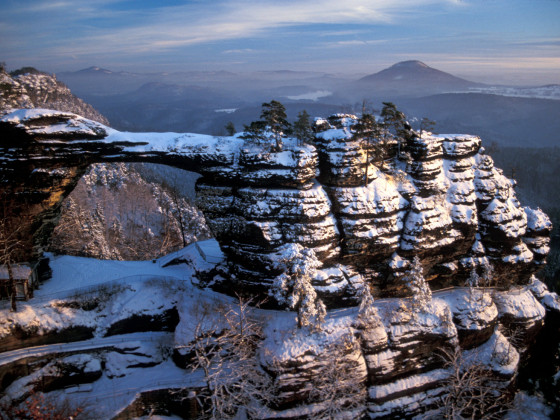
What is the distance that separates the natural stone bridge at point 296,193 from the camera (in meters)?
28.2

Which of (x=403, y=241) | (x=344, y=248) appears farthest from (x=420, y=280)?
(x=344, y=248)

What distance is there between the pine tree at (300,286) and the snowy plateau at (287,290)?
0.52 ft

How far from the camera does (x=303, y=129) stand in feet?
99.0

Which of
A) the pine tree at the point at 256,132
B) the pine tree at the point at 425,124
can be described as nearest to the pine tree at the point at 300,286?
the pine tree at the point at 256,132

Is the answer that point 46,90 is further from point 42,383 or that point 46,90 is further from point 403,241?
point 403,241

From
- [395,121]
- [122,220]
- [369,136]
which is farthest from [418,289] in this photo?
[122,220]

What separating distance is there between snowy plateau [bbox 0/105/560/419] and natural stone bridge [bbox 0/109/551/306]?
142mm

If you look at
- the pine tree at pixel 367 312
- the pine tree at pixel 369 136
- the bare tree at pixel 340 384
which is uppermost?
the pine tree at pixel 369 136

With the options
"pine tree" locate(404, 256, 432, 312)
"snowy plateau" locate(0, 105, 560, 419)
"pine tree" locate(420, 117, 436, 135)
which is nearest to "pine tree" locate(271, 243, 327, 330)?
"snowy plateau" locate(0, 105, 560, 419)

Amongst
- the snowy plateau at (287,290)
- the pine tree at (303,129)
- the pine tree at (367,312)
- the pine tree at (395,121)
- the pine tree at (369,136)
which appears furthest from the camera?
the pine tree at (395,121)

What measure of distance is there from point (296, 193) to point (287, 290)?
8.37 metres

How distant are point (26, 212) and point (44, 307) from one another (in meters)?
8.32

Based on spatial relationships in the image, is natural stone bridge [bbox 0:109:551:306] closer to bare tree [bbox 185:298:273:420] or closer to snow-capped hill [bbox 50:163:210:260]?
bare tree [bbox 185:298:273:420]

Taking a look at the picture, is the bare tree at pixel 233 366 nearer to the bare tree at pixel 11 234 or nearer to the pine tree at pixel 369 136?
the bare tree at pixel 11 234
